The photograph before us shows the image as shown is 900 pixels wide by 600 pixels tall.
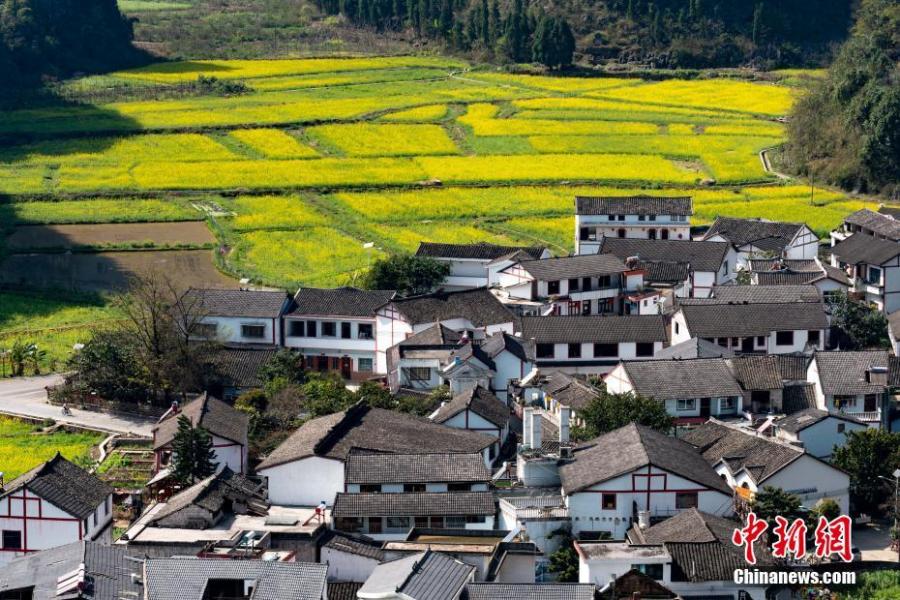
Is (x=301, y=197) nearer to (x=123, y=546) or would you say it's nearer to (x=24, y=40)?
(x=24, y=40)

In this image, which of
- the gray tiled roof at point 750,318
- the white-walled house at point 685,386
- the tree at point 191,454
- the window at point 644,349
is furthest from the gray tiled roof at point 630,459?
the gray tiled roof at point 750,318

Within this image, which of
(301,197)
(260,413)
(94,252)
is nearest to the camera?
(260,413)

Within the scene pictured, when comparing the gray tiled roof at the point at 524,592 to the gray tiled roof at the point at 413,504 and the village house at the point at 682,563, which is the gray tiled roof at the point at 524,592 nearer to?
the village house at the point at 682,563

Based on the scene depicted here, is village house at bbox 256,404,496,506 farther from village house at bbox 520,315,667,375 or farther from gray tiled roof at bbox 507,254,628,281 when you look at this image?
gray tiled roof at bbox 507,254,628,281

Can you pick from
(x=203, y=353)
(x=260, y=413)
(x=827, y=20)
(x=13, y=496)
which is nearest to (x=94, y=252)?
(x=203, y=353)

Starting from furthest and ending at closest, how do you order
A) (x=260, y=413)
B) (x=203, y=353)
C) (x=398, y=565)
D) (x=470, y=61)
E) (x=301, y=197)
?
(x=470, y=61), (x=301, y=197), (x=203, y=353), (x=260, y=413), (x=398, y=565)

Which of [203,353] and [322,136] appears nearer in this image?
[203,353]
